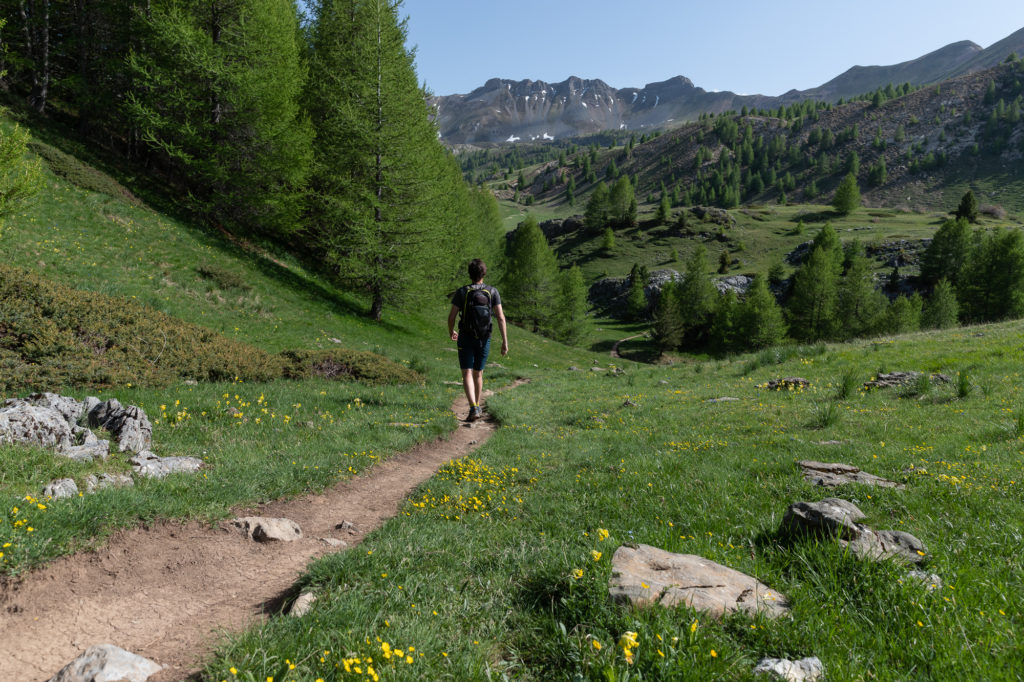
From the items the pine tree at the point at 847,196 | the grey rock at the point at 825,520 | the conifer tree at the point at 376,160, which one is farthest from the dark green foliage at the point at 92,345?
the pine tree at the point at 847,196

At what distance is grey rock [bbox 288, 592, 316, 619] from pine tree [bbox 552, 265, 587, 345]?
59.8 metres

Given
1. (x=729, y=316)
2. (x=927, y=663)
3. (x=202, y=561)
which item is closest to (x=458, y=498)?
(x=202, y=561)

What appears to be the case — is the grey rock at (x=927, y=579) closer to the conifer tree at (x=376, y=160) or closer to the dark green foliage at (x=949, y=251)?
the conifer tree at (x=376, y=160)

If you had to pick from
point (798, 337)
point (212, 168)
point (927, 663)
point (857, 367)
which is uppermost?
point (212, 168)

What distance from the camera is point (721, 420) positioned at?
11.3 m

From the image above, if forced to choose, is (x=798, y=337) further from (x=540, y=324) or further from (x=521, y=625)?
(x=521, y=625)

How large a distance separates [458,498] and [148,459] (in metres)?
4.74

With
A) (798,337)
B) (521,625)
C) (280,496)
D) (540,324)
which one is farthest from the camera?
(798,337)

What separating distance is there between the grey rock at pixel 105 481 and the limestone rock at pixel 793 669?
6.96 m

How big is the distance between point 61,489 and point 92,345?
6.65m

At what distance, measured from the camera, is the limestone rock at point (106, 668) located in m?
Answer: 2.80

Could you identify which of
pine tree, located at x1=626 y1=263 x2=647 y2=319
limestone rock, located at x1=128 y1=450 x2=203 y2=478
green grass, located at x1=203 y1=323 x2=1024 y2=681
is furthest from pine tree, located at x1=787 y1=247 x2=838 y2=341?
limestone rock, located at x1=128 y1=450 x2=203 y2=478

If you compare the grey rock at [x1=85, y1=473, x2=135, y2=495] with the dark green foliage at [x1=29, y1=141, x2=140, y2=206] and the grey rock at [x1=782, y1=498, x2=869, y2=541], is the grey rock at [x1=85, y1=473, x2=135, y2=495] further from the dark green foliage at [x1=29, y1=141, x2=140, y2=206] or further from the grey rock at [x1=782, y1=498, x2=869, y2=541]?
the dark green foliage at [x1=29, y1=141, x2=140, y2=206]

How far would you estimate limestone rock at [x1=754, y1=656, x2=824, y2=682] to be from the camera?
265cm
